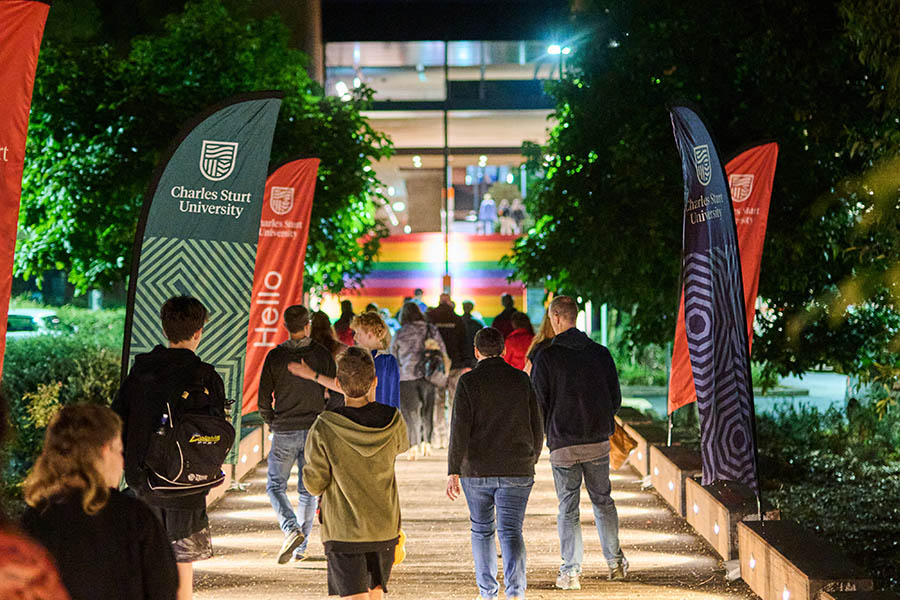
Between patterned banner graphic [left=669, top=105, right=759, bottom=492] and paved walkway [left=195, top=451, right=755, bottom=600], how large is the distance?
79 centimetres

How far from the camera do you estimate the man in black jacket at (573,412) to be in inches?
303

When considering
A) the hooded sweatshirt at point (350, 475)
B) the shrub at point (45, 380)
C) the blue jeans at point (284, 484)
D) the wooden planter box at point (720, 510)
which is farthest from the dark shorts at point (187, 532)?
the shrub at point (45, 380)

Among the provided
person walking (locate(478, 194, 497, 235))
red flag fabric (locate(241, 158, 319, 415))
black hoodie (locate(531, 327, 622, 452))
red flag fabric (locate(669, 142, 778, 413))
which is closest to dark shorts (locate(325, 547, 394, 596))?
black hoodie (locate(531, 327, 622, 452))

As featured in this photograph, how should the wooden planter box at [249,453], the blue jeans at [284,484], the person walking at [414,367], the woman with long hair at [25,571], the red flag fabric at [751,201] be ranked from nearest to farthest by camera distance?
the woman with long hair at [25,571] < the blue jeans at [284,484] < the red flag fabric at [751,201] < the wooden planter box at [249,453] < the person walking at [414,367]

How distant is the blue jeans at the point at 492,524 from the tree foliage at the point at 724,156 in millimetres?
6144

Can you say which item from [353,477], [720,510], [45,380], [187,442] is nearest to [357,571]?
[353,477]

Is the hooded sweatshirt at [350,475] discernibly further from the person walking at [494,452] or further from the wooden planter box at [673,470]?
the wooden planter box at [673,470]

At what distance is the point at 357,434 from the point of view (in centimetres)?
566

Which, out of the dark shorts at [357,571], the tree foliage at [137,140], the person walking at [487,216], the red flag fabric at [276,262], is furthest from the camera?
the person walking at [487,216]

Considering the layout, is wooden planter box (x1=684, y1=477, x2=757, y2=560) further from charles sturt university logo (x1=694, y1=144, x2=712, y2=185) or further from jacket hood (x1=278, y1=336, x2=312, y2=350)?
jacket hood (x1=278, y1=336, x2=312, y2=350)

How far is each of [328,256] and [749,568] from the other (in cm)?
1035

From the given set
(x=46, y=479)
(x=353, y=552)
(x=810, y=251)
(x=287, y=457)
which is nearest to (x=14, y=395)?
(x=287, y=457)

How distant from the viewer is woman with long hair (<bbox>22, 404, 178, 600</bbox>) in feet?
10.6

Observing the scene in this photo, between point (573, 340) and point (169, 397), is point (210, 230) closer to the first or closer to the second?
point (573, 340)
